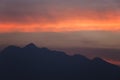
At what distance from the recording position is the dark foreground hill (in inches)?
4843

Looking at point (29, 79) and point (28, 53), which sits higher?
point (28, 53)

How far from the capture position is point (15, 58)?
134875 millimetres

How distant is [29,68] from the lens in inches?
5231

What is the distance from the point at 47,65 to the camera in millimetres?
132125

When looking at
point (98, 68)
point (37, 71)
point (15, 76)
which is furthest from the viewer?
point (98, 68)

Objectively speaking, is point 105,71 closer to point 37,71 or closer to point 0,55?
point 37,71

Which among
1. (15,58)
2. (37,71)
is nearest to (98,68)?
(37,71)

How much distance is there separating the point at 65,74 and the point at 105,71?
59.6ft

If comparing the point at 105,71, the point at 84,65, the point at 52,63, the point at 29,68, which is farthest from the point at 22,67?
the point at 105,71

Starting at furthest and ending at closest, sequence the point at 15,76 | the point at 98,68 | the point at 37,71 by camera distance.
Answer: the point at 98,68
the point at 37,71
the point at 15,76

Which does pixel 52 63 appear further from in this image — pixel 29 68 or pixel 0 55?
pixel 0 55

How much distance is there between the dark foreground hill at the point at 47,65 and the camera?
12300cm

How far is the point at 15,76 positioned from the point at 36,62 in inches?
855

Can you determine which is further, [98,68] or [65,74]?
[98,68]
